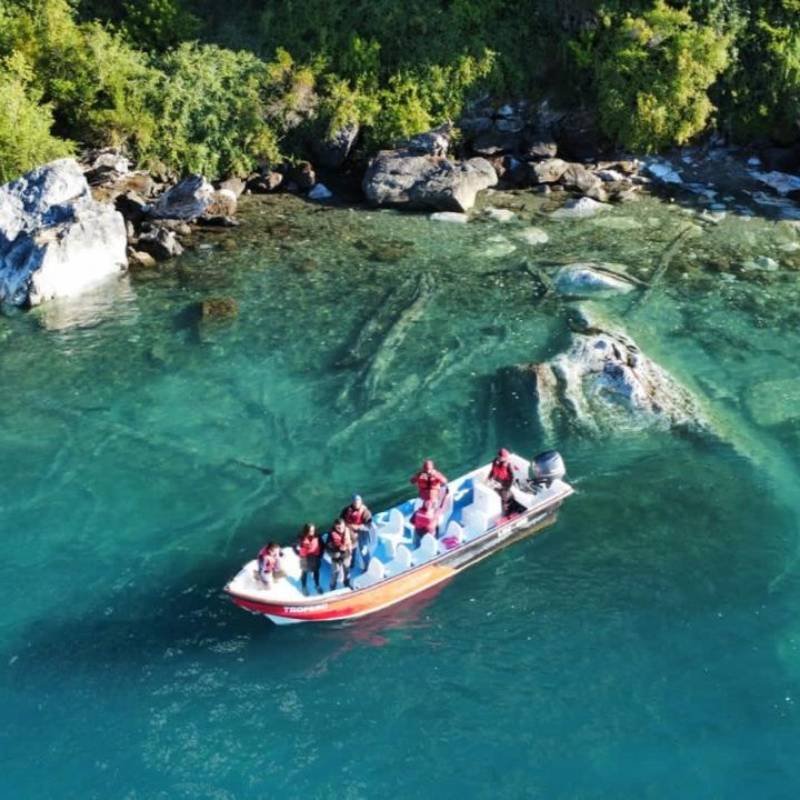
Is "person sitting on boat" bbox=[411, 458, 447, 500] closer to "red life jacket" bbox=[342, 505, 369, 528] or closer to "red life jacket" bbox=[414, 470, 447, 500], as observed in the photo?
"red life jacket" bbox=[414, 470, 447, 500]

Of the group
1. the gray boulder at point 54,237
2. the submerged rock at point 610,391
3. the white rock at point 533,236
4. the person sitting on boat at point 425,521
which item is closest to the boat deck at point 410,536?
the person sitting on boat at point 425,521

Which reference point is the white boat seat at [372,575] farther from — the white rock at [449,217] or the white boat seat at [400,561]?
the white rock at [449,217]

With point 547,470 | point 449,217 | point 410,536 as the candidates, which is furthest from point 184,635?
point 449,217

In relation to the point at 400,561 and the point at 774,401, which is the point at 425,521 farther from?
the point at 774,401

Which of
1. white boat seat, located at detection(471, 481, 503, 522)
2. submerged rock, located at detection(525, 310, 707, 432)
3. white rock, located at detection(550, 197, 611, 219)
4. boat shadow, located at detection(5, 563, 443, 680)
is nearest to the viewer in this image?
boat shadow, located at detection(5, 563, 443, 680)

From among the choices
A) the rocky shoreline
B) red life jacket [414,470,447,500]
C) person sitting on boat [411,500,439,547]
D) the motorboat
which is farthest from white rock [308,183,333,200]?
person sitting on boat [411,500,439,547]
